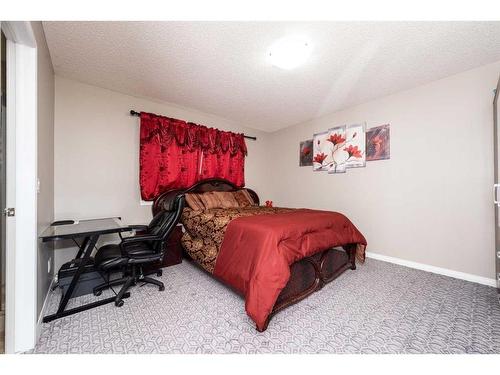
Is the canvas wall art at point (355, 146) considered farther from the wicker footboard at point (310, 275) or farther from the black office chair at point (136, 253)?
the black office chair at point (136, 253)

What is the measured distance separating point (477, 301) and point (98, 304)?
3.47 m

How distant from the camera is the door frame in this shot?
1275 mm

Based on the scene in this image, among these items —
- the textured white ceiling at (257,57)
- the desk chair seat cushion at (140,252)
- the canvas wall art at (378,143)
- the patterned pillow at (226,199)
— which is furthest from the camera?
the patterned pillow at (226,199)

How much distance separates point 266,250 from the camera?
1701mm

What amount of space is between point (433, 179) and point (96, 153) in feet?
14.4

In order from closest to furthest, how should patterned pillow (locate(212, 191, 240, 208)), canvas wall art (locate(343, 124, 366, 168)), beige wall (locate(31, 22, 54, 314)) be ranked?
1. beige wall (locate(31, 22, 54, 314))
2. canvas wall art (locate(343, 124, 366, 168))
3. patterned pillow (locate(212, 191, 240, 208))

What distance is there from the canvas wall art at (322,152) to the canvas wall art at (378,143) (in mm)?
630

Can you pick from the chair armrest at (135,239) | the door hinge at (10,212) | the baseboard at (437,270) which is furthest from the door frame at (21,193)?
the baseboard at (437,270)

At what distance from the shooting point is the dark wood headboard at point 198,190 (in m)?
3.18

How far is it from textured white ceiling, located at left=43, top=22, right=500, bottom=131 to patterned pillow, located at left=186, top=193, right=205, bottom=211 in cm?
149

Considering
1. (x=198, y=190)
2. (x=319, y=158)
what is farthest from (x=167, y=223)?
(x=319, y=158)

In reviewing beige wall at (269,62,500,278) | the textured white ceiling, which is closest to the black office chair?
the textured white ceiling

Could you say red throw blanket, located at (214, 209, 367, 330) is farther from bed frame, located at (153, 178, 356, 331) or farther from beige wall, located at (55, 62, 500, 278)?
beige wall, located at (55, 62, 500, 278)
